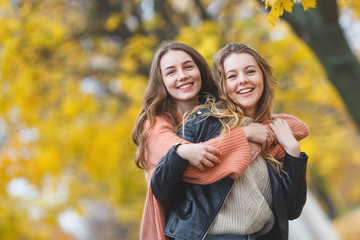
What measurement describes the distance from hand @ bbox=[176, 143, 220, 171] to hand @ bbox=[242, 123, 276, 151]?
0.27 m

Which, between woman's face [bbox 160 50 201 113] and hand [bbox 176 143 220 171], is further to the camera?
woman's face [bbox 160 50 201 113]

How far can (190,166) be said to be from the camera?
2.26 m

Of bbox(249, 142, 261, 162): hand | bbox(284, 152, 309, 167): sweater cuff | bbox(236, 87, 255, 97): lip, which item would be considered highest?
bbox(236, 87, 255, 97): lip

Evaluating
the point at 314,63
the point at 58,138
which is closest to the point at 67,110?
the point at 58,138

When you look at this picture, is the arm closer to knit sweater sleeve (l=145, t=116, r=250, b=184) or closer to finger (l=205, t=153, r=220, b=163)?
knit sweater sleeve (l=145, t=116, r=250, b=184)

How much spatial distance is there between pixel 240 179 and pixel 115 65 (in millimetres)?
7130

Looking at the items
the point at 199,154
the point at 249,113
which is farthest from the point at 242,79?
the point at 199,154

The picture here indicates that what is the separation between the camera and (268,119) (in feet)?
8.57

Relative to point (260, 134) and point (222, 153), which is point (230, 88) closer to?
point (260, 134)

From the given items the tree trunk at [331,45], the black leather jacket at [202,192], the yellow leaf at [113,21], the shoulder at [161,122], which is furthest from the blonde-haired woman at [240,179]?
the yellow leaf at [113,21]

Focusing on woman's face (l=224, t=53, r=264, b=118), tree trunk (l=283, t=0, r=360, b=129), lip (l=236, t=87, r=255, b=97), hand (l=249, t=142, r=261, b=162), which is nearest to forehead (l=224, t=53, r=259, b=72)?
woman's face (l=224, t=53, r=264, b=118)

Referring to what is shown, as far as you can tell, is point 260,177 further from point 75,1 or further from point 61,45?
point 75,1

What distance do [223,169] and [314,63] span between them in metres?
6.48

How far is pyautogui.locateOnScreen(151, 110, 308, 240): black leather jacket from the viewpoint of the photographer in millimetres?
2234
